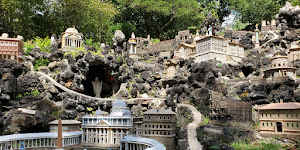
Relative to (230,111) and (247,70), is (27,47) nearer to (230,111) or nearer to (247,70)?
(230,111)

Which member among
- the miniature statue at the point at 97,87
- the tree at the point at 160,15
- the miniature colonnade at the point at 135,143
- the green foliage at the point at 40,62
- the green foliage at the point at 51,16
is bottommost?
the miniature colonnade at the point at 135,143

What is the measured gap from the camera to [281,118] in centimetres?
3266

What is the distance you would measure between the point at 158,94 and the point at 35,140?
28531mm

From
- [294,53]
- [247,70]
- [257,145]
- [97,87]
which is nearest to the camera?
[257,145]

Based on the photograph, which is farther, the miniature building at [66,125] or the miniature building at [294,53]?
the miniature building at [294,53]

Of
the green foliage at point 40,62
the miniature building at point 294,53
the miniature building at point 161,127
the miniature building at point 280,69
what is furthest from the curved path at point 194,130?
the green foliage at point 40,62

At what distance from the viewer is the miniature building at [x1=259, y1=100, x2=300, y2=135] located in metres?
31.6

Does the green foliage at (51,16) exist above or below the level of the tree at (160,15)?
below

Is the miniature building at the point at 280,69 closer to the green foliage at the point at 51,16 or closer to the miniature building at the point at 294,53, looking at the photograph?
the miniature building at the point at 294,53

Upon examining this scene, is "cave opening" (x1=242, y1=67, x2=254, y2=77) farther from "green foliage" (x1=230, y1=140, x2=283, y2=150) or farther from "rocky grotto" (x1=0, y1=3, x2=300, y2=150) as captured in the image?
"green foliage" (x1=230, y1=140, x2=283, y2=150)

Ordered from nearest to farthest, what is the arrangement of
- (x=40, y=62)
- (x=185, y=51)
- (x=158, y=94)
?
1. (x=40, y=62)
2. (x=158, y=94)
3. (x=185, y=51)

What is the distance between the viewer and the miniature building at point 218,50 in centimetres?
5641

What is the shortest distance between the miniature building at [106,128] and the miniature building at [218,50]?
24803 mm

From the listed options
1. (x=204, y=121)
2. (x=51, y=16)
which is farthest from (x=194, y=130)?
(x=51, y=16)
